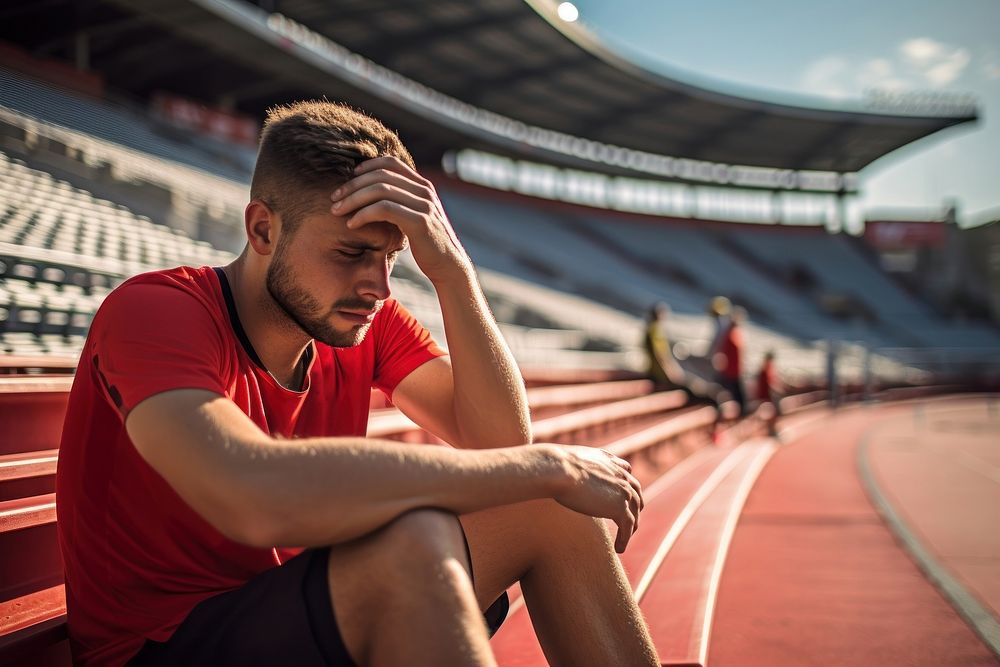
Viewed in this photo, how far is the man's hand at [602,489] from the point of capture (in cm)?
138

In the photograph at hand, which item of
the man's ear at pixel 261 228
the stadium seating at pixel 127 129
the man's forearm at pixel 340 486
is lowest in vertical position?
the man's forearm at pixel 340 486

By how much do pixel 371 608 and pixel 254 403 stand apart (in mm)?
546

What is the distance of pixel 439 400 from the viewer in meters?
1.79

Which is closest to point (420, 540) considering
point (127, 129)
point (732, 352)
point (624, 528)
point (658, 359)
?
point (624, 528)

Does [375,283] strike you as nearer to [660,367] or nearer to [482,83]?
[660,367]

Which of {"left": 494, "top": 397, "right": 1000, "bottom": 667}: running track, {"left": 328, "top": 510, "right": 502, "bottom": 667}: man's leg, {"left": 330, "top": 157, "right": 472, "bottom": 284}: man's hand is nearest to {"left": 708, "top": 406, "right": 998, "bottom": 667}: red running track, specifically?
{"left": 494, "top": 397, "right": 1000, "bottom": 667}: running track

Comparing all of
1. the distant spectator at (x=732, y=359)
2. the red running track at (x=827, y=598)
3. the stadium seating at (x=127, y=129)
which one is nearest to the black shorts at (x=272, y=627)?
the red running track at (x=827, y=598)

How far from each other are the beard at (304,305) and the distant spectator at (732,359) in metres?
7.57

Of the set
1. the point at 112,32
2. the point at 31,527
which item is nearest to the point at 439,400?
the point at 31,527

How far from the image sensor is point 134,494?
1.27m

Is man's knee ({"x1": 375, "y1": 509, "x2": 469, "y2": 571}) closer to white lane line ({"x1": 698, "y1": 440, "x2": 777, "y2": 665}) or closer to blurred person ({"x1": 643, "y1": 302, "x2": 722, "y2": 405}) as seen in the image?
white lane line ({"x1": 698, "y1": 440, "x2": 777, "y2": 665})

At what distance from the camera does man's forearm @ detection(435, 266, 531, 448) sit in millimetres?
1642

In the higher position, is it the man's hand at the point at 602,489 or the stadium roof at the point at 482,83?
the stadium roof at the point at 482,83

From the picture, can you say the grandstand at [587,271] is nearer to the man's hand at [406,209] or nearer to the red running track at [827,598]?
the red running track at [827,598]
